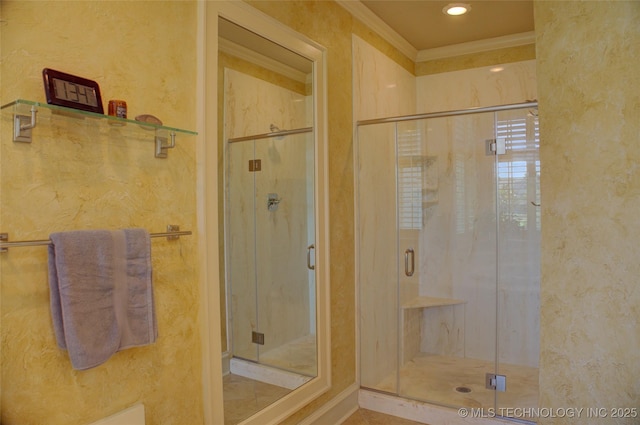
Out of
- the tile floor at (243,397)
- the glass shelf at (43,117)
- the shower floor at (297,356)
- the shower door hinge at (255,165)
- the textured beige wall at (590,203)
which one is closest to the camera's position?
the glass shelf at (43,117)

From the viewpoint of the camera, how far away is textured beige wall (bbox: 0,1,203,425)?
1198mm

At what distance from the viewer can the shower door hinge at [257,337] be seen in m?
2.15

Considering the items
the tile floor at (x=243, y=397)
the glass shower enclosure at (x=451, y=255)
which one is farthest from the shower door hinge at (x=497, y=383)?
the tile floor at (x=243, y=397)

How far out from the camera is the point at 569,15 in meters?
1.52

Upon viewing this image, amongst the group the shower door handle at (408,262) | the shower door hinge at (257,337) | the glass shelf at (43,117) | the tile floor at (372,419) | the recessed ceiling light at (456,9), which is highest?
the recessed ceiling light at (456,9)

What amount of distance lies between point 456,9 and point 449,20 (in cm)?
23

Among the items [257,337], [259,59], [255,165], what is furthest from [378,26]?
[257,337]

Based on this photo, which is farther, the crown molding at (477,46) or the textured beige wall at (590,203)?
the crown molding at (477,46)

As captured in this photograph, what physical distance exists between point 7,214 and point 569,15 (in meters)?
1.92

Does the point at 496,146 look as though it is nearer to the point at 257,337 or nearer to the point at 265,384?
the point at 257,337

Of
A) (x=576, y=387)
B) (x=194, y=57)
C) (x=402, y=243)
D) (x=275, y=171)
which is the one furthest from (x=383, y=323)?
(x=194, y=57)

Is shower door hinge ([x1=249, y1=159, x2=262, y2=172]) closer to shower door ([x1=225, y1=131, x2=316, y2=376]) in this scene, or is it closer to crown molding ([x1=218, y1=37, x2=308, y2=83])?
shower door ([x1=225, y1=131, x2=316, y2=376])

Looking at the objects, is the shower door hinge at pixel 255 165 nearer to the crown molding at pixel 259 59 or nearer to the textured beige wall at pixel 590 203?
the crown molding at pixel 259 59

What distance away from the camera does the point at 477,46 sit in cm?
376
